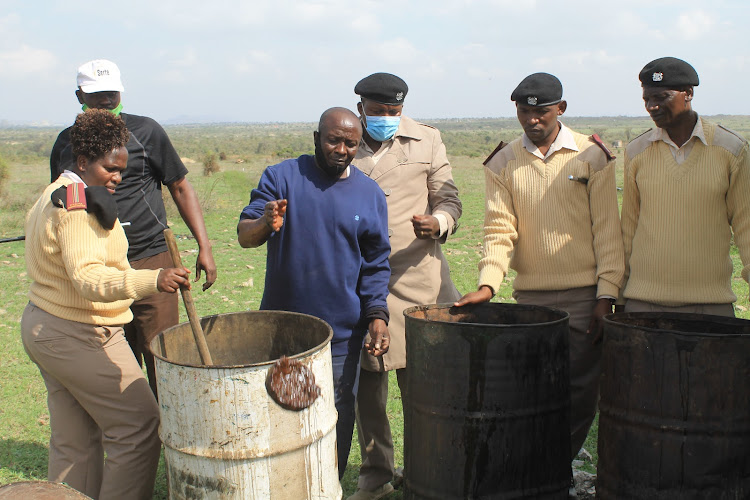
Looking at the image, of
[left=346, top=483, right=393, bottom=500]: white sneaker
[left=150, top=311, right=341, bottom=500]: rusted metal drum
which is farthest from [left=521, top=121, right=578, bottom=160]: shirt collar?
[left=346, top=483, right=393, bottom=500]: white sneaker

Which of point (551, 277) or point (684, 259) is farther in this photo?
point (551, 277)

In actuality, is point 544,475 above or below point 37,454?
above

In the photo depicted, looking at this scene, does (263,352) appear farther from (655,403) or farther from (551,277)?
(655,403)

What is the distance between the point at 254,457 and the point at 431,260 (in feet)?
5.31

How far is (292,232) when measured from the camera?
3.37 metres

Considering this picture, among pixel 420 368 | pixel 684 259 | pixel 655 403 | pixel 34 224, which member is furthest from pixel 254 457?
pixel 684 259

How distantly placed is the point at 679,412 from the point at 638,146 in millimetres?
1369

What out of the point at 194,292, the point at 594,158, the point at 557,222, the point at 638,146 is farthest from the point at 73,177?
the point at 194,292

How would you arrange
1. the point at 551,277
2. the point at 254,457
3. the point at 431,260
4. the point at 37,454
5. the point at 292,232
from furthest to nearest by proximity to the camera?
the point at 37,454
the point at 431,260
the point at 551,277
the point at 292,232
the point at 254,457

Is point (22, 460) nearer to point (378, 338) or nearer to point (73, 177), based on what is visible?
point (73, 177)

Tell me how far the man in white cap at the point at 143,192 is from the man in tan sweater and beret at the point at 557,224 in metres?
1.55

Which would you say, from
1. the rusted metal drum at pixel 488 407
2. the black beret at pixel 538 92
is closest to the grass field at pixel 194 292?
the rusted metal drum at pixel 488 407

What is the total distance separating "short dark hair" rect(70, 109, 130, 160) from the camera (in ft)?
10.3

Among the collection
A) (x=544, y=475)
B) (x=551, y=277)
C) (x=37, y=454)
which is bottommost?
(x=37, y=454)
